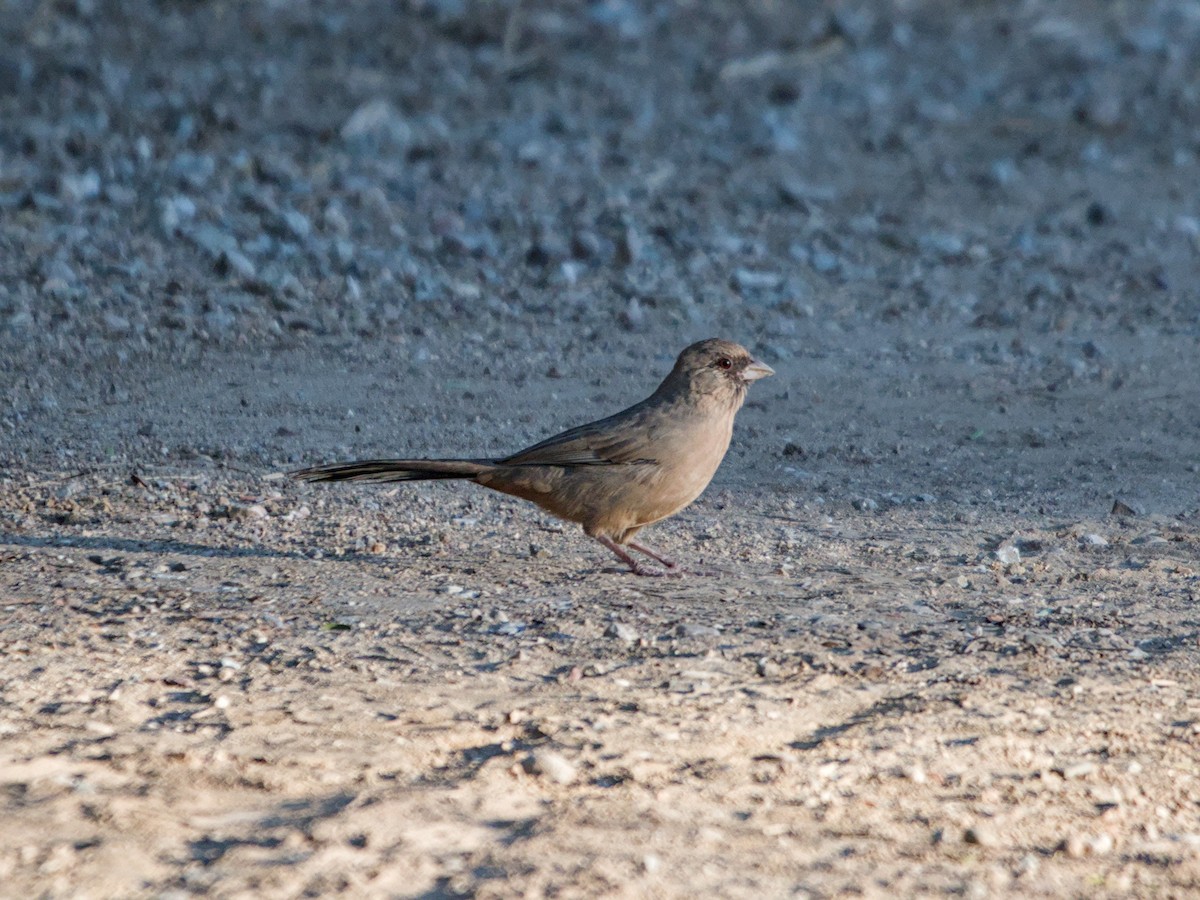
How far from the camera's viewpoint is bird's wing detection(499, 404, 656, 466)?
5344mm

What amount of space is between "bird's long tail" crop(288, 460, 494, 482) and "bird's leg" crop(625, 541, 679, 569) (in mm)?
580

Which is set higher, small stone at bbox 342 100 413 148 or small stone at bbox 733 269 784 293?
small stone at bbox 342 100 413 148

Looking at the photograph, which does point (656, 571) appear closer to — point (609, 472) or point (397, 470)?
point (609, 472)

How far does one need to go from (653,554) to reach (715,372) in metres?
0.74

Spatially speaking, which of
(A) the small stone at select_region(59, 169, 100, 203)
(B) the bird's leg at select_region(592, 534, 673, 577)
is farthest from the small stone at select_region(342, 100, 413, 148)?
(B) the bird's leg at select_region(592, 534, 673, 577)

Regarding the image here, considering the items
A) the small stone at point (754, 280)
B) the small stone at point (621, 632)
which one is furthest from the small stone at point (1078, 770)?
the small stone at point (754, 280)

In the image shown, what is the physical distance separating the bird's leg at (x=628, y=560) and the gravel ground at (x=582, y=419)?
6 cm

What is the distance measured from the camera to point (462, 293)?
9102mm

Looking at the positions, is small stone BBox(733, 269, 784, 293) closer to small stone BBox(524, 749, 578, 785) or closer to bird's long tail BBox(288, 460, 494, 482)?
bird's long tail BBox(288, 460, 494, 482)

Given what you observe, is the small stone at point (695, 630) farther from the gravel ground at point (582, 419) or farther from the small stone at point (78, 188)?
the small stone at point (78, 188)

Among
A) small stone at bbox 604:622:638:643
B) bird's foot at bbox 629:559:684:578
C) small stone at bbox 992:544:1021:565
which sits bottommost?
small stone at bbox 604:622:638:643

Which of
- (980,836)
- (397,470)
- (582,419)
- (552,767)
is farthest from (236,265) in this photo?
(980,836)

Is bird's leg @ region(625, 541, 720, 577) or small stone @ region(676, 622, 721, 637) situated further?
bird's leg @ region(625, 541, 720, 577)

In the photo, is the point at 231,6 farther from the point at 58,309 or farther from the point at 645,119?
the point at 58,309
